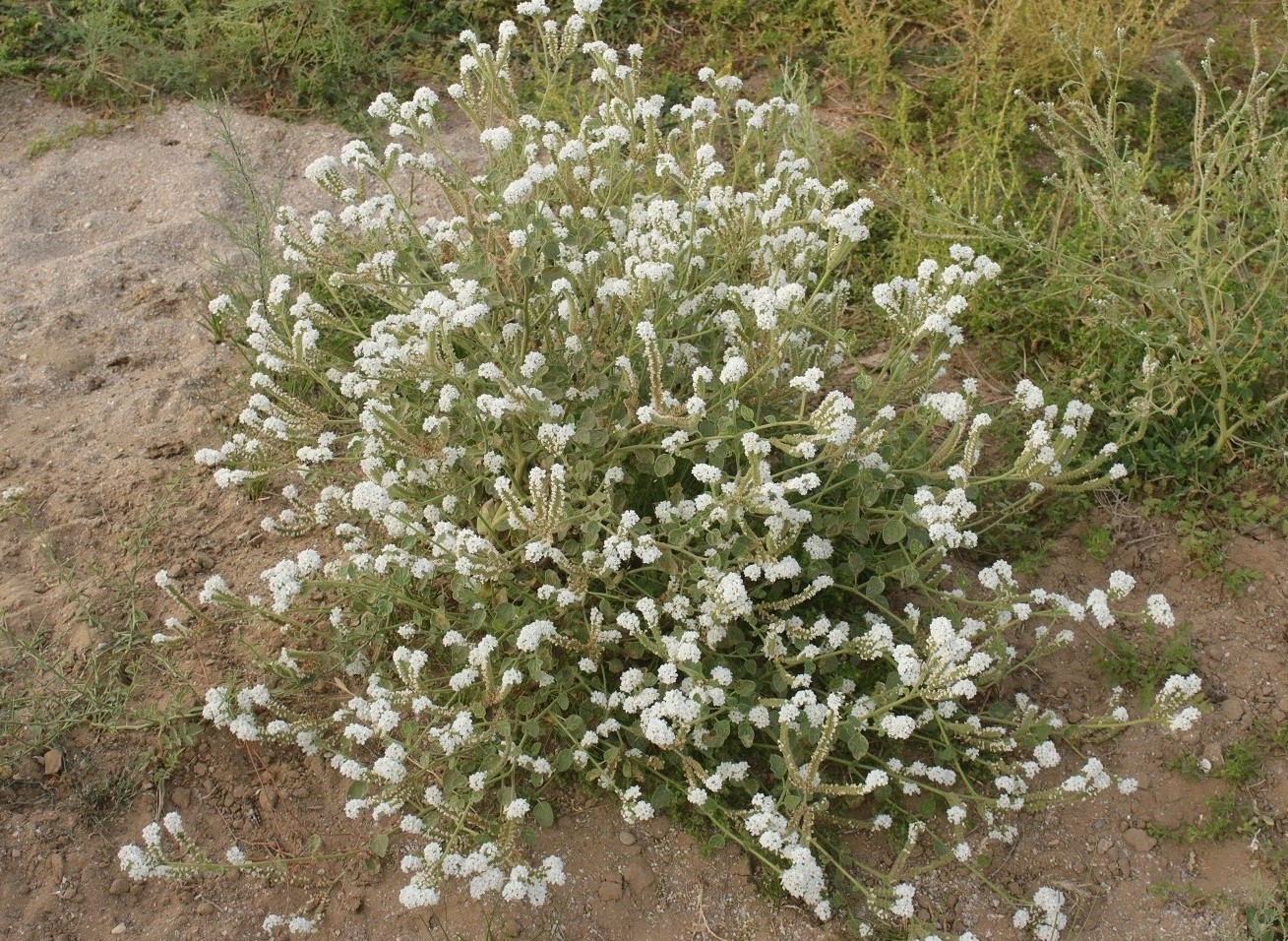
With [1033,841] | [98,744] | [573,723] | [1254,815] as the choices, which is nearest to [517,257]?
[573,723]

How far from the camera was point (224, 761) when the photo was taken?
3.15 meters

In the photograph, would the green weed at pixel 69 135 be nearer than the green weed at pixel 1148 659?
No

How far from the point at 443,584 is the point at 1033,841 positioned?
1.74 meters

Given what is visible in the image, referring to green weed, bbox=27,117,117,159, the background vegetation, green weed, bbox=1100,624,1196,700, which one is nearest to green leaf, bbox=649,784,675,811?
green weed, bbox=1100,624,1196,700

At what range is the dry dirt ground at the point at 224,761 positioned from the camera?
2922 mm

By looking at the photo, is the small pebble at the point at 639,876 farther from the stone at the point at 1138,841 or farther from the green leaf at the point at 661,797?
the stone at the point at 1138,841

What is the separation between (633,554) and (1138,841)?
155 cm

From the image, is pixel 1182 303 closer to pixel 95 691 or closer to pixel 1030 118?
pixel 1030 118

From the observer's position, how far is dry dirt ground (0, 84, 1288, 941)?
292 centimetres

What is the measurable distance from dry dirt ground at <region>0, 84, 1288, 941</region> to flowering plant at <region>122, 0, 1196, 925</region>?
137mm

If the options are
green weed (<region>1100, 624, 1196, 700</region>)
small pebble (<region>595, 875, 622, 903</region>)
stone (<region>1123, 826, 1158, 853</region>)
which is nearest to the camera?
small pebble (<region>595, 875, 622, 903</region>)

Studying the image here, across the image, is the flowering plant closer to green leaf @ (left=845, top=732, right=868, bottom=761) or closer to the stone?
green leaf @ (left=845, top=732, right=868, bottom=761)

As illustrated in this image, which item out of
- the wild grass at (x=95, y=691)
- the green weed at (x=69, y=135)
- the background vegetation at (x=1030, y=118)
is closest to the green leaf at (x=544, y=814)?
the wild grass at (x=95, y=691)

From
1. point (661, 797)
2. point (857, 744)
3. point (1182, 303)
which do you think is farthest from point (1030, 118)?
point (661, 797)
